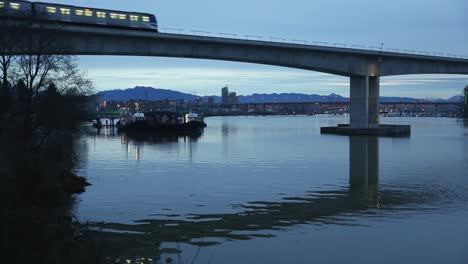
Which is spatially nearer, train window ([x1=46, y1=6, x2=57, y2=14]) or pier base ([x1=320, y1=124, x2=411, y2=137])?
train window ([x1=46, y1=6, x2=57, y2=14])

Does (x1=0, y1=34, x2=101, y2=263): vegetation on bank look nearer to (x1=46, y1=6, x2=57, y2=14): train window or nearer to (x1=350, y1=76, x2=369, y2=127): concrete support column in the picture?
(x1=46, y1=6, x2=57, y2=14): train window

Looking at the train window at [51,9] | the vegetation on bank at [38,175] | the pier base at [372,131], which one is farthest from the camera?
the pier base at [372,131]

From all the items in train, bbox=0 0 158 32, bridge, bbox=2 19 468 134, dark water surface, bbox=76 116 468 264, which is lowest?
dark water surface, bbox=76 116 468 264

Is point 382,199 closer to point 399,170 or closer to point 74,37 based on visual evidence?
point 399,170

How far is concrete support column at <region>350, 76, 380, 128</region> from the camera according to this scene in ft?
260

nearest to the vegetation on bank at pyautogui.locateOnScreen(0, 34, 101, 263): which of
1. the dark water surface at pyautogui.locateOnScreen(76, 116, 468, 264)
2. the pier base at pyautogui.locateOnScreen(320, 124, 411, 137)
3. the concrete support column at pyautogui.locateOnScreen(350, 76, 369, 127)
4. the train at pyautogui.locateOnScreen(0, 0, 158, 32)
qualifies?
the dark water surface at pyautogui.locateOnScreen(76, 116, 468, 264)

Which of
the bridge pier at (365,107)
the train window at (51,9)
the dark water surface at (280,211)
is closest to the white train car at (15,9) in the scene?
the train window at (51,9)

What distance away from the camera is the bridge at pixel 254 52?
141ft

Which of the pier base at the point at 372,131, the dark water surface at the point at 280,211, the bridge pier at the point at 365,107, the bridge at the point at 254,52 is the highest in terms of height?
the bridge at the point at 254,52

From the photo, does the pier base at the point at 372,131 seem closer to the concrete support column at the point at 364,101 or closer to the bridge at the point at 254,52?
the bridge at the point at 254,52

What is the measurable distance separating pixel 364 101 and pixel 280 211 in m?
59.7

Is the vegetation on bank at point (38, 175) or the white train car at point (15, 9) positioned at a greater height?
the white train car at point (15, 9)

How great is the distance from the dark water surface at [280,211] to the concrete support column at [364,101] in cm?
3615

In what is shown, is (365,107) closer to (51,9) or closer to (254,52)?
(254,52)
